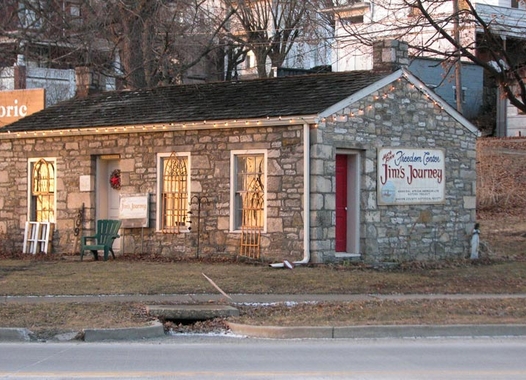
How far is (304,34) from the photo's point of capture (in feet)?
118

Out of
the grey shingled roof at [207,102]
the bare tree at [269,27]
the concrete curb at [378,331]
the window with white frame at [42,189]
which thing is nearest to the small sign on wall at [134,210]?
the grey shingled roof at [207,102]

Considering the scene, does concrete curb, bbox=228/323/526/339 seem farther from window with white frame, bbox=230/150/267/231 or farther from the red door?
the red door

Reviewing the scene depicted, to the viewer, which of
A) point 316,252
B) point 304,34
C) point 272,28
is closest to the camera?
point 316,252

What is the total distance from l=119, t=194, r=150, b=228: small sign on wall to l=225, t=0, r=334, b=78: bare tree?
49.7ft

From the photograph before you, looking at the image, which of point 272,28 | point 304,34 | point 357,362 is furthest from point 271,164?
point 272,28

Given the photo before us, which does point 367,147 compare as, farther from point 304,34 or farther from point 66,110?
point 304,34

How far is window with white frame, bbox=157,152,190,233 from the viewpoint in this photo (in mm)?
21109

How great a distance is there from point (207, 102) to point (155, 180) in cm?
226

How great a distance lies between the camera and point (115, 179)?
74.4ft

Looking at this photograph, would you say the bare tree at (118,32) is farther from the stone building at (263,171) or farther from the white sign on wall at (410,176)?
the white sign on wall at (410,176)

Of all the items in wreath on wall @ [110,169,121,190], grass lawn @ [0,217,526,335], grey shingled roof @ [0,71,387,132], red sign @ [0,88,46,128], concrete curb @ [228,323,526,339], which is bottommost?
concrete curb @ [228,323,526,339]

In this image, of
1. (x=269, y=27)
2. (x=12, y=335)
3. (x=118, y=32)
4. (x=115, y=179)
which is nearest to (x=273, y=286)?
(x=12, y=335)

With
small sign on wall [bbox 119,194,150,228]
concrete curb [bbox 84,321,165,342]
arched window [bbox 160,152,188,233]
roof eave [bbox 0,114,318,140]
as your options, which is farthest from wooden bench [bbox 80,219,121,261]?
concrete curb [bbox 84,321,165,342]

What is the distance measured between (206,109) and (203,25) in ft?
41.6
